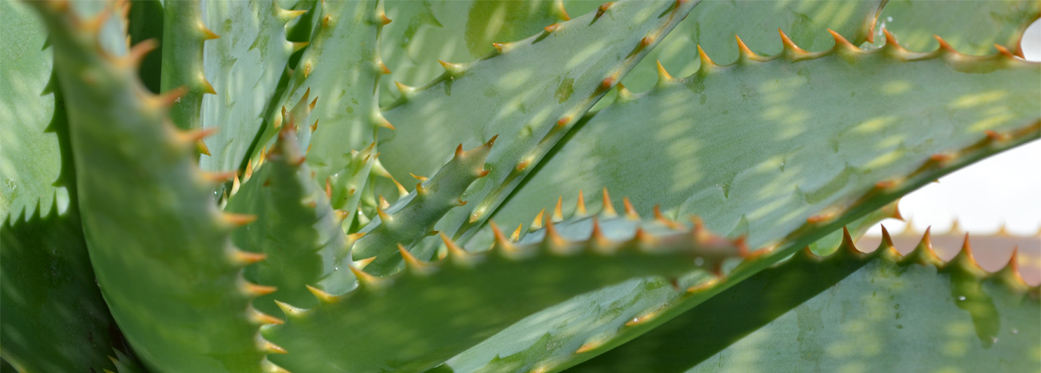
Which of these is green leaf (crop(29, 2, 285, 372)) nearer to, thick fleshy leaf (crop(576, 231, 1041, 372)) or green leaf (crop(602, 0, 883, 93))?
thick fleshy leaf (crop(576, 231, 1041, 372))

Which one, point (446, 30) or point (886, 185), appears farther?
point (446, 30)

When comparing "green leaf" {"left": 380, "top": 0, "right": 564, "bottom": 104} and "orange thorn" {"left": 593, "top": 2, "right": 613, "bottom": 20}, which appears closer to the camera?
"orange thorn" {"left": 593, "top": 2, "right": 613, "bottom": 20}

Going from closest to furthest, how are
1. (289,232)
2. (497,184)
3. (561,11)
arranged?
(289,232)
(497,184)
(561,11)

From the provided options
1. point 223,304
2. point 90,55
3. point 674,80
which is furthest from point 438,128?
point 90,55

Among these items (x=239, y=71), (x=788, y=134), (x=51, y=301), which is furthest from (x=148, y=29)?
(x=788, y=134)

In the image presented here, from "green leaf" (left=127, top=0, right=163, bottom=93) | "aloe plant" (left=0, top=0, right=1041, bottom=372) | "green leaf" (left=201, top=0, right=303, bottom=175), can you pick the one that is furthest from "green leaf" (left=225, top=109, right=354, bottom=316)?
"green leaf" (left=127, top=0, right=163, bottom=93)

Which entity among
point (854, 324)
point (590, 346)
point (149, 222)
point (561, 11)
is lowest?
point (854, 324)

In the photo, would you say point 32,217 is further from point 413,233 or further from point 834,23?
point 834,23

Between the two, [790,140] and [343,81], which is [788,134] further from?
[343,81]
